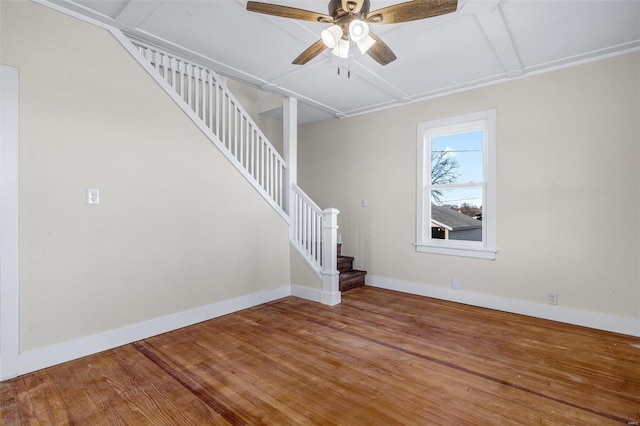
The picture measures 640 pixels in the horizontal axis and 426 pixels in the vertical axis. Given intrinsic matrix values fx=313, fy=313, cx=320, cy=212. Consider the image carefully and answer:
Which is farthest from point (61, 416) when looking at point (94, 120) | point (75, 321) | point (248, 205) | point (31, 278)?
point (248, 205)

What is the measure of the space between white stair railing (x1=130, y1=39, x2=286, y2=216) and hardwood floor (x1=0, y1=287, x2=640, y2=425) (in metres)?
1.84

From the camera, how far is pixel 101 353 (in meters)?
2.62

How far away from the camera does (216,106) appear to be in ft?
12.1

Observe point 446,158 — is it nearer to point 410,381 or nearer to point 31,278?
point 410,381

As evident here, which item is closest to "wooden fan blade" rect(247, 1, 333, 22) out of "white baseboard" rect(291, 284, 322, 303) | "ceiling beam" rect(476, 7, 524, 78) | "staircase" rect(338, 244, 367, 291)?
"ceiling beam" rect(476, 7, 524, 78)

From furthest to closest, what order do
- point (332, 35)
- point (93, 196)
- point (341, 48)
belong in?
point (93, 196)
point (341, 48)
point (332, 35)

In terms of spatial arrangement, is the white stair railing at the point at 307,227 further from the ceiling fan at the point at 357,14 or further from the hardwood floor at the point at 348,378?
the ceiling fan at the point at 357,14

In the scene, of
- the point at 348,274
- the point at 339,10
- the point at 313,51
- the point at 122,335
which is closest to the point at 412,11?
the point at 339,10

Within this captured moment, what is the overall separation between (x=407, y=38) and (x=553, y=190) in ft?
7.40

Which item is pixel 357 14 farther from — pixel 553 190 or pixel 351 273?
pixel 351 273

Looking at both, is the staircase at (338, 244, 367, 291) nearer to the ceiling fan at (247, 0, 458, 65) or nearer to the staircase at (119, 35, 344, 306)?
the staircase at (119, 35, 344, 306)

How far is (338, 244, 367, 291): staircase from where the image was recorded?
4537mm

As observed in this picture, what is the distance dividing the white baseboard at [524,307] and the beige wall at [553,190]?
6cm

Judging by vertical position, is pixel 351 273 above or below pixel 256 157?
below
